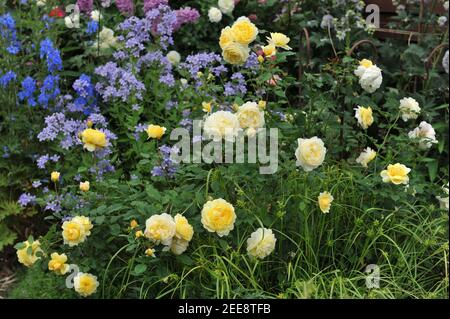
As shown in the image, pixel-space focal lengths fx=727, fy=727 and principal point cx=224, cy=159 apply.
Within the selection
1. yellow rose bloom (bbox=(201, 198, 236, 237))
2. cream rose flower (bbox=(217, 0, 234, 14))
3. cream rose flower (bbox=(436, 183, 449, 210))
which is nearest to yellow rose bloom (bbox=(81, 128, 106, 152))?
yellow rose bloom (bbox=(201, 198, 236, 237))

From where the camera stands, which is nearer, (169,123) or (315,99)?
(315,99)

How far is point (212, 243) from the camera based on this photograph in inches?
110

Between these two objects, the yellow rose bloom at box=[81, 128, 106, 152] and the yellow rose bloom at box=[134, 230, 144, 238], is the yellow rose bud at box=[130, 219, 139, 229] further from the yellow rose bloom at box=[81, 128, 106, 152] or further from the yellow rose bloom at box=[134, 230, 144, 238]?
the yellow rose bloom at box=[81, 128, 106, 152]

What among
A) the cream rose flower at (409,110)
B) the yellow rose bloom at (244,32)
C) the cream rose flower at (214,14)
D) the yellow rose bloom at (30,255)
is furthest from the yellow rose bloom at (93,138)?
the cream rose flower at (214,14)

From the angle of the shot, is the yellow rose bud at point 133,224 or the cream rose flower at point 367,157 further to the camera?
the cream rose flower at point 367,157

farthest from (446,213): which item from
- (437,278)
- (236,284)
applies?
(236,284)

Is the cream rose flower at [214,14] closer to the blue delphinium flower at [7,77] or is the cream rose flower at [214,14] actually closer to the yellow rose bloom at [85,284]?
the blue delphinium flower at [7,77]

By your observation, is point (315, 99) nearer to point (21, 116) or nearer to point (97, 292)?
point (97, 292)

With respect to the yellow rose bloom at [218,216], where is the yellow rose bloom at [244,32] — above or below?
above

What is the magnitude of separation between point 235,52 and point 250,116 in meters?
0.26

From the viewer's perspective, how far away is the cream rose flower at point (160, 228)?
8.48 feet

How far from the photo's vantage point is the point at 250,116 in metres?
2.74

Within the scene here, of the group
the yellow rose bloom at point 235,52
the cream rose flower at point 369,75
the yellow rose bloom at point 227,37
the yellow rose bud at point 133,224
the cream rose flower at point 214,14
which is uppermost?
the yellow rose bloom at point 227,37
